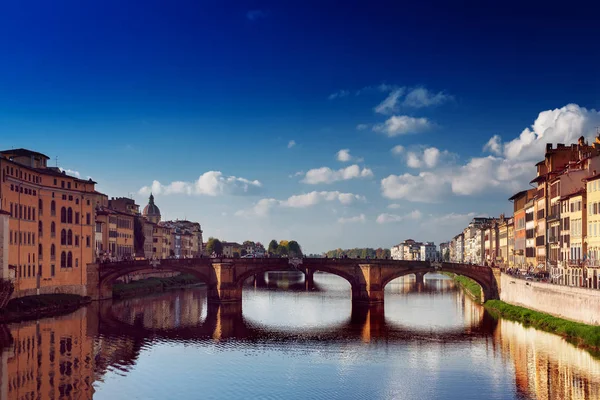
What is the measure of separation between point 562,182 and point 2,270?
51.2 metres

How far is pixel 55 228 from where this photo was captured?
246 feet

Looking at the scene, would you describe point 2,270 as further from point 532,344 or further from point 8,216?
point 532,344

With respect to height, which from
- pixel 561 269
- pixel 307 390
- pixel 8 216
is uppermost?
pixel 8 216

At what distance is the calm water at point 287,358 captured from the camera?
36.0 m

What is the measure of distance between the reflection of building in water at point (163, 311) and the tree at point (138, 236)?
104ft

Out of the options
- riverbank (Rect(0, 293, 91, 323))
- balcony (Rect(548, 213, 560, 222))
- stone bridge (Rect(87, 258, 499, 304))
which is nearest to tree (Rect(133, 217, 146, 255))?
stone bridge (Rect(87, 258, 499, 304))

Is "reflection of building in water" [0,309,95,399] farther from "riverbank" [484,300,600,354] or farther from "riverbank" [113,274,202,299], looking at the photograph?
"riverbank" [484,300,600,354]

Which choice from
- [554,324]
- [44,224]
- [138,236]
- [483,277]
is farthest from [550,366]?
[138,236]

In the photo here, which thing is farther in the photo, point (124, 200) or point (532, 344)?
point (124, 200)

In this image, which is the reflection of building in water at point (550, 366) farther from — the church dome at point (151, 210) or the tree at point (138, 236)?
the church dome at point (151, 210)

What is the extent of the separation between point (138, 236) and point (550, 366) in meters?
96.1

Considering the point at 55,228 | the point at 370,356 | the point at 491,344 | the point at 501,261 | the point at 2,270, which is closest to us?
the point at 370,356

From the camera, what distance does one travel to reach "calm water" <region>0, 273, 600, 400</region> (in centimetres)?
3597

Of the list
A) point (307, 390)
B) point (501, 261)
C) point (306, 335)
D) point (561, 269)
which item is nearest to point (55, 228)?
point (306, 335)
